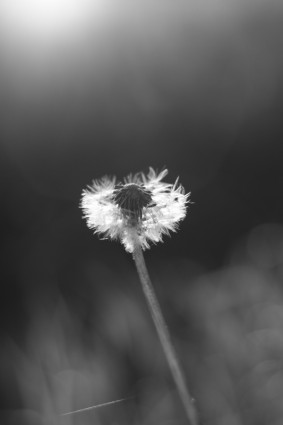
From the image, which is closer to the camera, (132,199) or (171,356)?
(171,356)

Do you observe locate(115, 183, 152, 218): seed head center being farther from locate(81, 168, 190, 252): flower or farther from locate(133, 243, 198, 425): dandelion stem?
locate(133, 243, 198, 425): dandelion stem

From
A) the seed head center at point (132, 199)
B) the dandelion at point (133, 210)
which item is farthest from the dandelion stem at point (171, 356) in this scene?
the seed head center at point (132, 199)

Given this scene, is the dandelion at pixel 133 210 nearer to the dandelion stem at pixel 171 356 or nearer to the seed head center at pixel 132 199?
the seed head center at pixel 132 199

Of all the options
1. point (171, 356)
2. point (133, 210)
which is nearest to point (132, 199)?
point (133, 210)

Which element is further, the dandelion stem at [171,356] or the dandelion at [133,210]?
the dandelion at [133,210]

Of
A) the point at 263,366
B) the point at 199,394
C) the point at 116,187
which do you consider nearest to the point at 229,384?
A: the point at 199,394

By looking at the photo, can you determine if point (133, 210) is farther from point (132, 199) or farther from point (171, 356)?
A: point (171, 356)

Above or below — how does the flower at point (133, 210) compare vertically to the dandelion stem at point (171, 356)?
above

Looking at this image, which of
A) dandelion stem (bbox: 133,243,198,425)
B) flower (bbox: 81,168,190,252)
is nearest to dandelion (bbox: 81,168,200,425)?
flower (bbox: 81,168,190,252)
